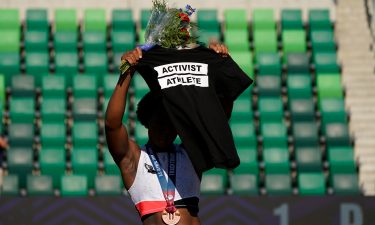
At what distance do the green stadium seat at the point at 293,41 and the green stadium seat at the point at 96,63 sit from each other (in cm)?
358

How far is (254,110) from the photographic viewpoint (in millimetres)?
16578

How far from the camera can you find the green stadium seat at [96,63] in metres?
16.9

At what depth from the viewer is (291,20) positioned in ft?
58.9

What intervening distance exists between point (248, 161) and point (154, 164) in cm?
936

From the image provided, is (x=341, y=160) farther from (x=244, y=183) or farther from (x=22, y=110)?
(x=22, y=110)

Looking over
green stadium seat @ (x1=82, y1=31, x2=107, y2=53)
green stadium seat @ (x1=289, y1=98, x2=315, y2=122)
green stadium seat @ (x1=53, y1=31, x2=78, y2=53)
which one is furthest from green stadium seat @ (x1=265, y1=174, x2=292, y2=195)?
green stadium seat @ (x1=53, y1=31, x2=78, y2=53)

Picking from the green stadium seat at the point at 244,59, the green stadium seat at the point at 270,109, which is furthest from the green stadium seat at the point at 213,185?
the green stadium seat at the point at 244,59

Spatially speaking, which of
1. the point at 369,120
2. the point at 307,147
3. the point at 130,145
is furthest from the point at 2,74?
the point at 130,145

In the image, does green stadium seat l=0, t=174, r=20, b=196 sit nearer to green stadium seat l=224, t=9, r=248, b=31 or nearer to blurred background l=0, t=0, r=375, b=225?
blurred background l=0, t=0, r=375, b=225

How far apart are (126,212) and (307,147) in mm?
5232

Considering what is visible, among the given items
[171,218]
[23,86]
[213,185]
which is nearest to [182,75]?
[171,218]

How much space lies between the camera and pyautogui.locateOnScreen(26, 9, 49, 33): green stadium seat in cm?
1766

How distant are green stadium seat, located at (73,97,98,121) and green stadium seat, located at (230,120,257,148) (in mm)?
2526

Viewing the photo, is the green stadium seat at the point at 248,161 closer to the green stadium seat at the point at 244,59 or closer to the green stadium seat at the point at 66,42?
the green stadium seat at the point at 244,59
